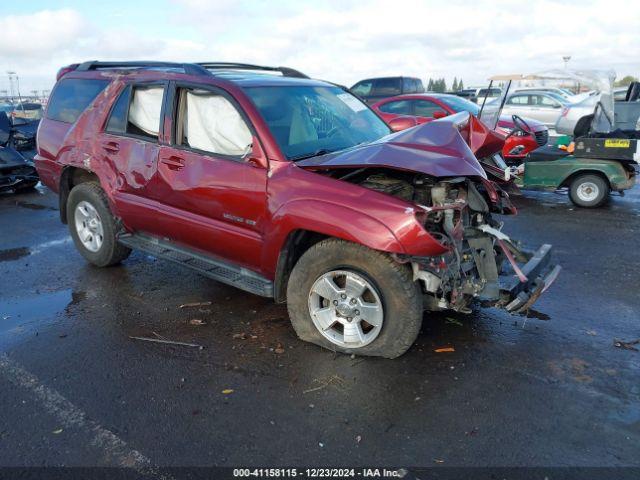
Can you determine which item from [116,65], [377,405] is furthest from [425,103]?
[377,405]

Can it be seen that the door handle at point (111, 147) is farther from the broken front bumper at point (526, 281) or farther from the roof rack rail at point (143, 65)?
the broken front bumper at point (526, 281)

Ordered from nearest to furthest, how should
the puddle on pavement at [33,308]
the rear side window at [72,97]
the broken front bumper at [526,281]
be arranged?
the broken front bumper at [526,281]
the puddle on pavement at [33,308]
the rear side window at [72,97]

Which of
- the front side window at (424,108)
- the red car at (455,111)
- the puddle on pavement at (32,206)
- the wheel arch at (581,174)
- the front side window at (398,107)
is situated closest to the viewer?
the wheel arch at (581,174)

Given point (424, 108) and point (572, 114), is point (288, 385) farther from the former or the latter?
point (572, 114)

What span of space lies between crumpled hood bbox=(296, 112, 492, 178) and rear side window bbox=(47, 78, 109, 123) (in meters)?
2.84

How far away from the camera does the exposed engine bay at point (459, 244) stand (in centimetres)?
337

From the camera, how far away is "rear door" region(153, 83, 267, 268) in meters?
3.86

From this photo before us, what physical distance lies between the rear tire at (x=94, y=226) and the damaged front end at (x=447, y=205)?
8.44 ft

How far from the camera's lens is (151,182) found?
14.9 feet

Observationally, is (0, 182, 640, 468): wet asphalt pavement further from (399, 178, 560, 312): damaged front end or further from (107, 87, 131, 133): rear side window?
(107, 87, 131, 133): rear side window

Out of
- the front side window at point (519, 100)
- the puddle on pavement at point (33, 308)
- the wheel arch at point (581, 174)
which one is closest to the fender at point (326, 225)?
the puddle on pavement at point (33, 308)

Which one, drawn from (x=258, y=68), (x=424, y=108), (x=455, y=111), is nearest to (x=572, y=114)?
(x=455, y=111)

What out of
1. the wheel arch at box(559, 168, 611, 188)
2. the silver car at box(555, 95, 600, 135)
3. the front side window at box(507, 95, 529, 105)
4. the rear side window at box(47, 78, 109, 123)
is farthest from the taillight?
the front side window at box(507, 95, 529, 105)

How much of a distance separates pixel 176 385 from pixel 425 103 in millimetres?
9373
